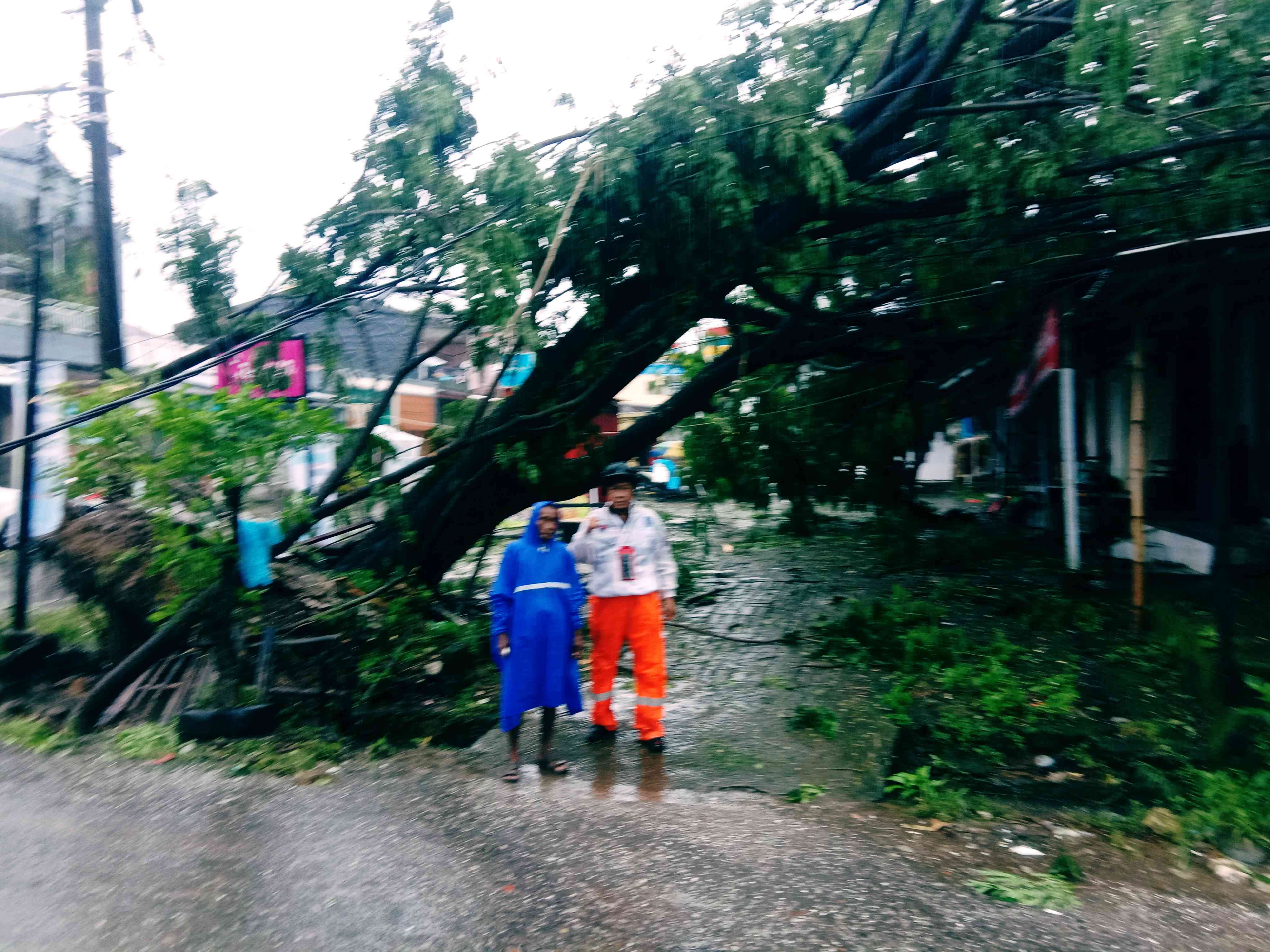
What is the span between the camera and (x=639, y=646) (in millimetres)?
6133

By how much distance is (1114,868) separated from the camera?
4.39 metres

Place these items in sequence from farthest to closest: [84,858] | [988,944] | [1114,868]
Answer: [84,858]
[1114,868]
[988,944]

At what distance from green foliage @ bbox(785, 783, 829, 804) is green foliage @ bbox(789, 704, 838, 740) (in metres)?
0.80

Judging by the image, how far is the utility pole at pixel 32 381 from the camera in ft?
32.2

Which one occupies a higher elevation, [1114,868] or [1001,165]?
[1001,165]

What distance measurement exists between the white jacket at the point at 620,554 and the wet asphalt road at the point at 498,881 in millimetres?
1202

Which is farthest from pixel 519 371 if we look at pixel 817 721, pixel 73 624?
pixel 73 624

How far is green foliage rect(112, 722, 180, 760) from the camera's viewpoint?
22.6 ft

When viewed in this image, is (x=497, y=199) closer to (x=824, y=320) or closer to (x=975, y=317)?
(x=824, y=320)

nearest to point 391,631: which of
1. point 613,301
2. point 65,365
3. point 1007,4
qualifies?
point 613,301

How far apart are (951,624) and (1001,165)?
393 centimetres

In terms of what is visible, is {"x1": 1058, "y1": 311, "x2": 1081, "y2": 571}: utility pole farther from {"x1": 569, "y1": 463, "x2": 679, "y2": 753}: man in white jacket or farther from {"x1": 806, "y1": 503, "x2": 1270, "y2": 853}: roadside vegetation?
{"x1": 569, "y1": 463, "x2": 679, "y2": 753}: man in white jacket

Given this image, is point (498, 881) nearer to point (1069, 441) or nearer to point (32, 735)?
point (32, 735)

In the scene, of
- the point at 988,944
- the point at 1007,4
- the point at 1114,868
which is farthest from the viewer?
the point at 1007,4
